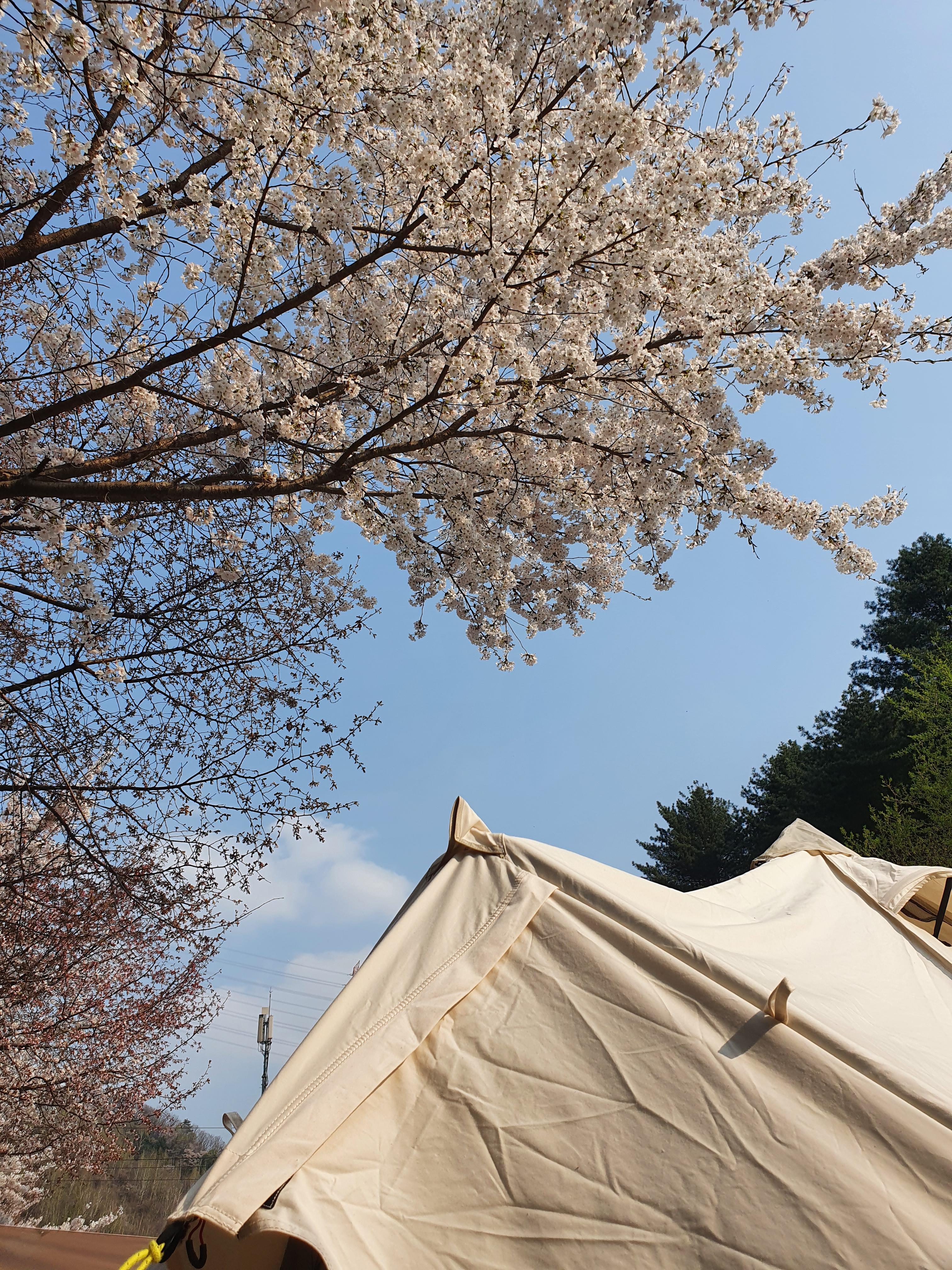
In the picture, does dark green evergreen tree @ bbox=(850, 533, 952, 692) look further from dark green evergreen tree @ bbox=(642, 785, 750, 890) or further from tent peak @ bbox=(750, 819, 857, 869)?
tent peak @ bbox=(750, 819, 857, 869)

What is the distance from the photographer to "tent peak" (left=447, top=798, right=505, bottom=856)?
7.03 feet

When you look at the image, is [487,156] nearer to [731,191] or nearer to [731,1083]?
[731,191]

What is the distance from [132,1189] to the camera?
1209 centimetres

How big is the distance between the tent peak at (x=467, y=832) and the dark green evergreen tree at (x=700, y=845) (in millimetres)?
21828

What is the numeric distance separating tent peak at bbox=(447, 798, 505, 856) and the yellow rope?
1075mm

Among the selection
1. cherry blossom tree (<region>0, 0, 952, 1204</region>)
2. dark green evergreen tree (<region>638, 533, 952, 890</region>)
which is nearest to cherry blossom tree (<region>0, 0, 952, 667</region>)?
cherry blossom tree (<region>0, 0, 952, 1204</region>)

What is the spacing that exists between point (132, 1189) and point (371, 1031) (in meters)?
14.2

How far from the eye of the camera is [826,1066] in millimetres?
1507

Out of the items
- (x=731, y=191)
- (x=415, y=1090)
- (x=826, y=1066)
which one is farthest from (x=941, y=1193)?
(x=731, y=191)

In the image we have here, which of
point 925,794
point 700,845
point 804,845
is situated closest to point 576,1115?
point 804,845

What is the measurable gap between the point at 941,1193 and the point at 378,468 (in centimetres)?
376

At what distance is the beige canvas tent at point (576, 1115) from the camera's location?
132 cm

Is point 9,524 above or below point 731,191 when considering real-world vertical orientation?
above

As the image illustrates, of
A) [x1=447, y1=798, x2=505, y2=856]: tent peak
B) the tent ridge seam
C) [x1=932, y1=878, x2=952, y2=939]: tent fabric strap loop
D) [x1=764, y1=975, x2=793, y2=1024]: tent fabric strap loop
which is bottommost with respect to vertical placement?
[x1=932, y1=878, x2=952, y2=939]: tent fabric strap loop
